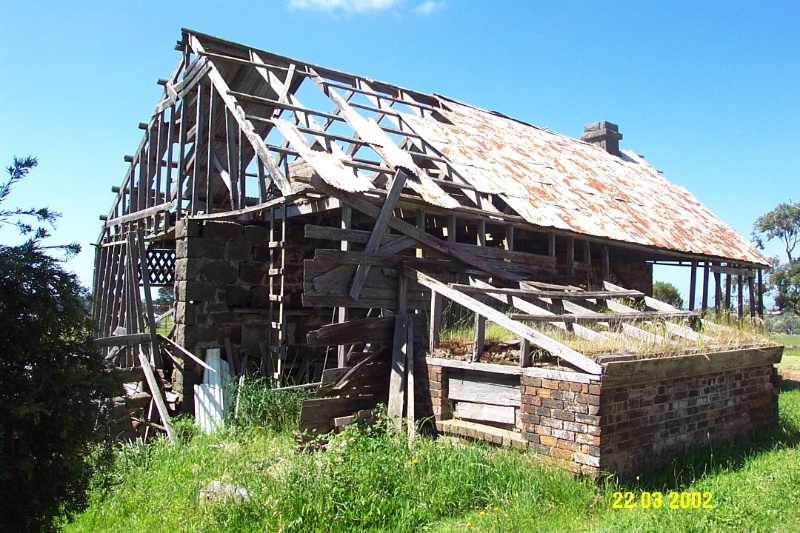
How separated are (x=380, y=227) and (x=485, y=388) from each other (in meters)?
2.71

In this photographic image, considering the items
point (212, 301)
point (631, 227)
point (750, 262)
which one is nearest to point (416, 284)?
point (212, 301)

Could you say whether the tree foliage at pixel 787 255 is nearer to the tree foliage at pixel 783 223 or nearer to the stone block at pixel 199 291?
the tree foliage at pixel 783 223

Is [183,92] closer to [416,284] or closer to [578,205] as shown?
[416,284]

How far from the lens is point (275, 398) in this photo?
9.02 metres

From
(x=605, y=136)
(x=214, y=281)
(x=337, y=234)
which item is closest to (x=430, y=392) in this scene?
(x=337, y=234)

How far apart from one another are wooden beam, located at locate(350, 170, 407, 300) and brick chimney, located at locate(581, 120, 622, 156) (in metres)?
12.3

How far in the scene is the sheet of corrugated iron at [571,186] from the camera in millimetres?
11172

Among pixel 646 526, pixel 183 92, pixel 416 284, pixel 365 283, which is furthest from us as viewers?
pixel 183 92

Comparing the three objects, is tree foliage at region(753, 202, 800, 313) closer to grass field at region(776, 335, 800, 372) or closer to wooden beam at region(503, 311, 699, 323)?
grass field at region(776, 335, 800, 372)

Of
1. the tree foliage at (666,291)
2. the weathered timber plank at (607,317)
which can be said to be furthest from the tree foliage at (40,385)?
the tree foliage at (666,291)

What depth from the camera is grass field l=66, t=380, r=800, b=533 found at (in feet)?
17.9

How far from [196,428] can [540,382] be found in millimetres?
5260

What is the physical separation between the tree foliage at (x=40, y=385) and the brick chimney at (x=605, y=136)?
17660 millimetres

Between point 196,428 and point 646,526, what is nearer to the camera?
point 646,526
